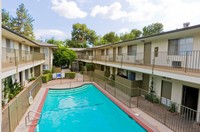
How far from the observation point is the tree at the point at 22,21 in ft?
138

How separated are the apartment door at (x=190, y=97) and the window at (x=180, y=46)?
288cm

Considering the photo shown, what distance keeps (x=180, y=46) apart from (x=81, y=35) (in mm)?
51414

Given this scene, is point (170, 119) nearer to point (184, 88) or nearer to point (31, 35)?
point (184, 88)

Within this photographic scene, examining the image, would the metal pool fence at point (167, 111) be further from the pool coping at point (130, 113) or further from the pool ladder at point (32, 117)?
the pool ladder at point (32, 117)

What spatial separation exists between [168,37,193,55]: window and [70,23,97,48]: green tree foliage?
153ft

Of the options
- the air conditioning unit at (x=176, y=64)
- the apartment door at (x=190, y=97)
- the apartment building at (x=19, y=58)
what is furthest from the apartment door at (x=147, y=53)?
the apartment building at (x=19, y=58)

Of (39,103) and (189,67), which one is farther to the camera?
(39,103)

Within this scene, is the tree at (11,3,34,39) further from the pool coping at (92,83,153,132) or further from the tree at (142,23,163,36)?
→ the tree at (142,23,163,36)

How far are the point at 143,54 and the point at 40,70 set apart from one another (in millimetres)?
18612

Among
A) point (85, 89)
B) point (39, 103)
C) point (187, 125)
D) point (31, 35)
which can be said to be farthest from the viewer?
point (31, 35)

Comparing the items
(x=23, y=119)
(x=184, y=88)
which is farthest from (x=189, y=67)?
(x=23, y=119)

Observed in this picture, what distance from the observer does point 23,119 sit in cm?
942

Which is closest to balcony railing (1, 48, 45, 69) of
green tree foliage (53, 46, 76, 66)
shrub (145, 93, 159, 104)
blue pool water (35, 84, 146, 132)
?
blue pool water (35, 84, 146, 132)

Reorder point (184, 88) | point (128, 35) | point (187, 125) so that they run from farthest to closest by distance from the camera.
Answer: point (128, 35)
point (184, 88)
point (187, 125)
